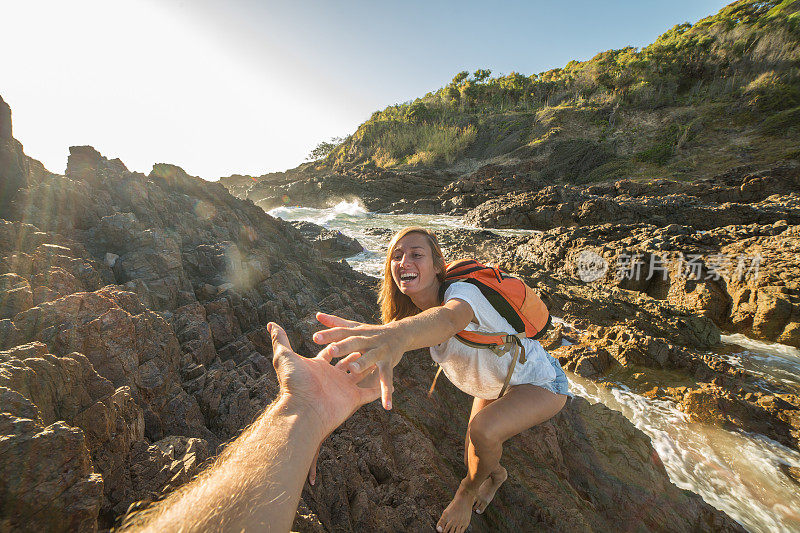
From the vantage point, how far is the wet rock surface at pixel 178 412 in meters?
1.40

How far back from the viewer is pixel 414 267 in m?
2.20

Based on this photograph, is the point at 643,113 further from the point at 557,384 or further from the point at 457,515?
the point at 457,515

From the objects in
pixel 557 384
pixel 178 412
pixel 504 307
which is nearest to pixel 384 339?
pixel 504 307

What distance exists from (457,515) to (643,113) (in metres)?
46.6

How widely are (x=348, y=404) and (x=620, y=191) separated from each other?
23183 millimetres

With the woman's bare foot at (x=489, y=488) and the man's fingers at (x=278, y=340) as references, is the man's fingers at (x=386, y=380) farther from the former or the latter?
the woman's bare foot at (x=489, y=488)

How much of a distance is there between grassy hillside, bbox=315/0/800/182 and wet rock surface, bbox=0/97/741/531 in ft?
92.7

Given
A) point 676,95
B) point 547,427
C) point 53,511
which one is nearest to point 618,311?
point 547,427

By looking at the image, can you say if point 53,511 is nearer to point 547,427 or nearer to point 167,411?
point 167,411

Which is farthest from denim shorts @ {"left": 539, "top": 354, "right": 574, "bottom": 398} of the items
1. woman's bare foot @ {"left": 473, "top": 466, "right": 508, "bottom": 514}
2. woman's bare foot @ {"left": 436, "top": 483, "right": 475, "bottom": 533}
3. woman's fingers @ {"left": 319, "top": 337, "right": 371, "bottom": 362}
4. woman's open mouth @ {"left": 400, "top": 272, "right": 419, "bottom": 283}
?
woman's fingers @ {"left": 319, "top": 337, "right": 371, "bottom": 362}

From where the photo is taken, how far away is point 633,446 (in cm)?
305

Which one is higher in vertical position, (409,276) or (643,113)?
(643,113)

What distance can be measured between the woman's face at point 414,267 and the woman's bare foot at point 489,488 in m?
1.51

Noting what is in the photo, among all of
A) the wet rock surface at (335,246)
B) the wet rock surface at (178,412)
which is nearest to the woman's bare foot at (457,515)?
the wet rock surface at (178,412)
